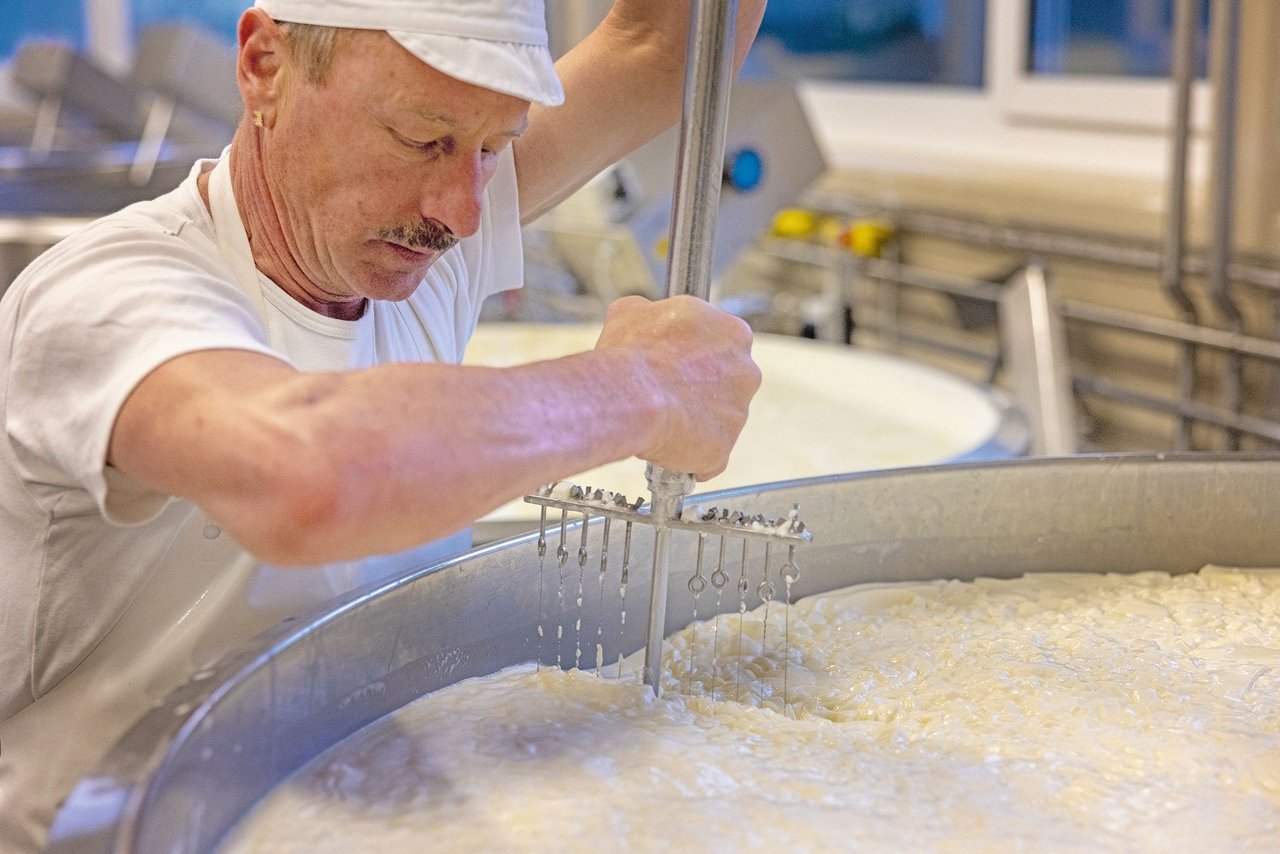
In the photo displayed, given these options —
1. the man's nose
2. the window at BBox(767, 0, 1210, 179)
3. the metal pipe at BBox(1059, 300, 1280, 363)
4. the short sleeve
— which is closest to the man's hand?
the man's nose

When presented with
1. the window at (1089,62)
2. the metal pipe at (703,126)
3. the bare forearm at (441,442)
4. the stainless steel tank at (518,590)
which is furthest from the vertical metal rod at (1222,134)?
the bare forearm at (441,442)

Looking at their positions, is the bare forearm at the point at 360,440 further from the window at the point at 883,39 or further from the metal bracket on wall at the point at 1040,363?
the window at the point at 883,39

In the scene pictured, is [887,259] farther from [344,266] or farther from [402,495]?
[402,495]

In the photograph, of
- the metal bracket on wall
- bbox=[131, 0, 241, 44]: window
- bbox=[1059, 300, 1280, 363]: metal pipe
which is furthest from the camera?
bbox=[131, 0, 241, 44]: window

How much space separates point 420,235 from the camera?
91 centimetres

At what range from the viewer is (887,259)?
9.78 ft

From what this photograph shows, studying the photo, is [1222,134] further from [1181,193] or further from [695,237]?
[695,237]

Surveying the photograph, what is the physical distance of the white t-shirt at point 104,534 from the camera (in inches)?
30.5

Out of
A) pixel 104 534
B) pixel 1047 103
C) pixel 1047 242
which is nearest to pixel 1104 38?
pixel 1047 103

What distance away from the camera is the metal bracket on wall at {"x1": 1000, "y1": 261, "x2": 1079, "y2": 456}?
7.04 feet

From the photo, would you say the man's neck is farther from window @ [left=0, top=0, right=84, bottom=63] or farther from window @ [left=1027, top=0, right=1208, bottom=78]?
window @ [left=0, top=0, right=84, bottom=63]

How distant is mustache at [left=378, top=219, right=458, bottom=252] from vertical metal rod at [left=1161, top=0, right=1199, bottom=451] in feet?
4.76

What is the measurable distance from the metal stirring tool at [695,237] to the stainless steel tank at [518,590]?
0.34 ft

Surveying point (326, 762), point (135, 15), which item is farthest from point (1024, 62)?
point (135, 15)
